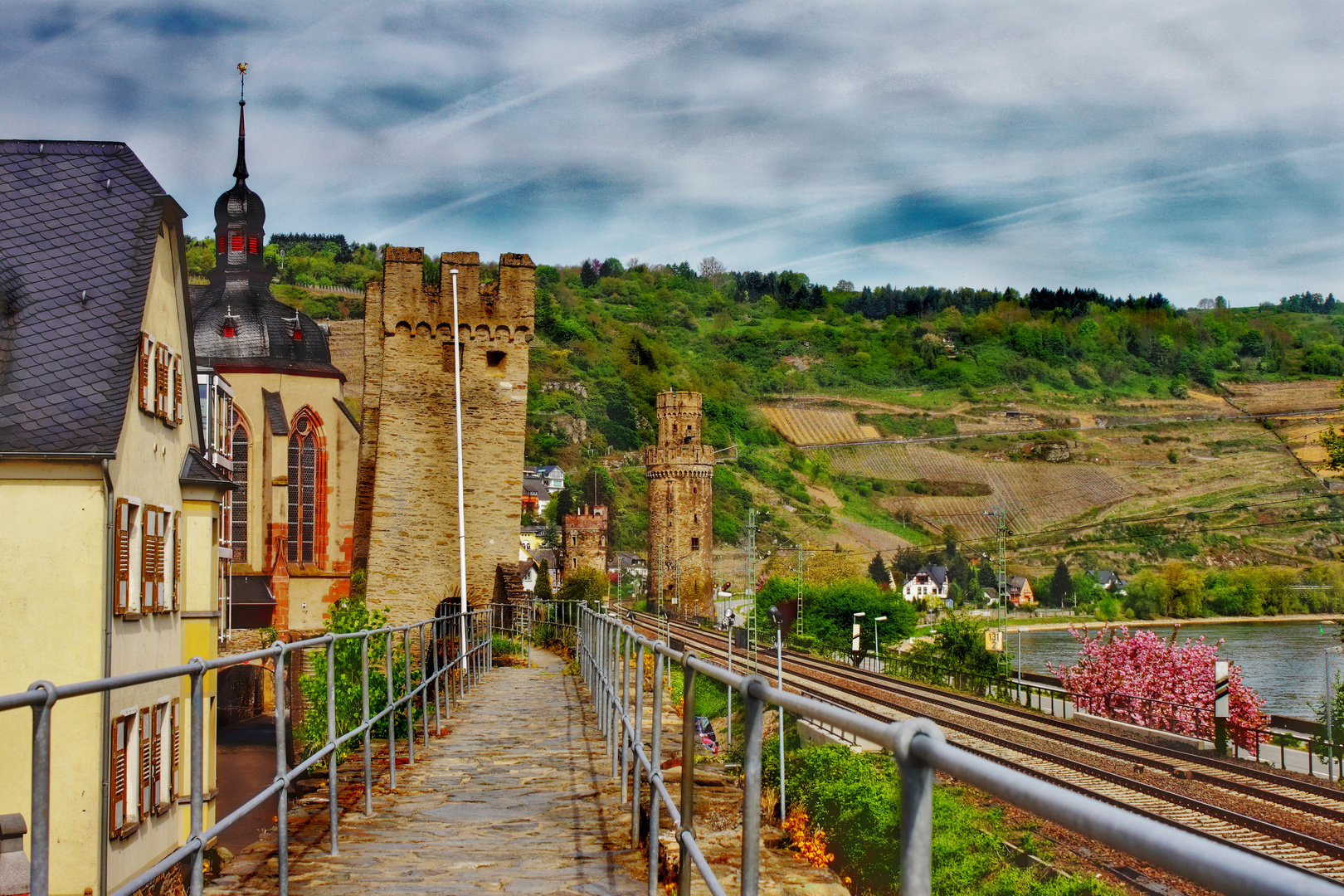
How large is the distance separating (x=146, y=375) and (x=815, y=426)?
166174 mm

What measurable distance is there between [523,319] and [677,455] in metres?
59.5

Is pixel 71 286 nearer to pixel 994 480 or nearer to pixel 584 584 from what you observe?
pixel 584 584

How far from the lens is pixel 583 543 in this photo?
8681cm

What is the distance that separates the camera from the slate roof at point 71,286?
47.7ft

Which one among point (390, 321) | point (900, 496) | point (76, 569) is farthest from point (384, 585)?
point (900, 496)

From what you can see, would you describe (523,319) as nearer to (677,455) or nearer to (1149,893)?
(1149,893)

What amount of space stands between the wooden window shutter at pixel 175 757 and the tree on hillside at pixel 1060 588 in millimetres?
132964

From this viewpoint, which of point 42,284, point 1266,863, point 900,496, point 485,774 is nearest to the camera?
point 1266,863

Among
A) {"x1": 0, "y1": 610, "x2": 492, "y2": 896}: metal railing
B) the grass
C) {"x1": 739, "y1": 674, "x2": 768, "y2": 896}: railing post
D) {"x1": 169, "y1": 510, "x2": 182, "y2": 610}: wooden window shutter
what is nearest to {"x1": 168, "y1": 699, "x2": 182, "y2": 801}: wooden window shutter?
{"x1": 169, "y1": 510, "x2": 182, "y2": 610}: wooden window shutter

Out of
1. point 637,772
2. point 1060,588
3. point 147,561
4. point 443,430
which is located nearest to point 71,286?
point 147,561

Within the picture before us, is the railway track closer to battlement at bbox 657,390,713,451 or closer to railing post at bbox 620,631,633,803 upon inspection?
railing post at bbox 620,631,633,803

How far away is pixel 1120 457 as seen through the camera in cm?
19300

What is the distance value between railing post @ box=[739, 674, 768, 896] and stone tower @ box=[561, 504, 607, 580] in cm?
8227

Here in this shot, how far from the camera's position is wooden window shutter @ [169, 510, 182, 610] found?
1695 centimetres
